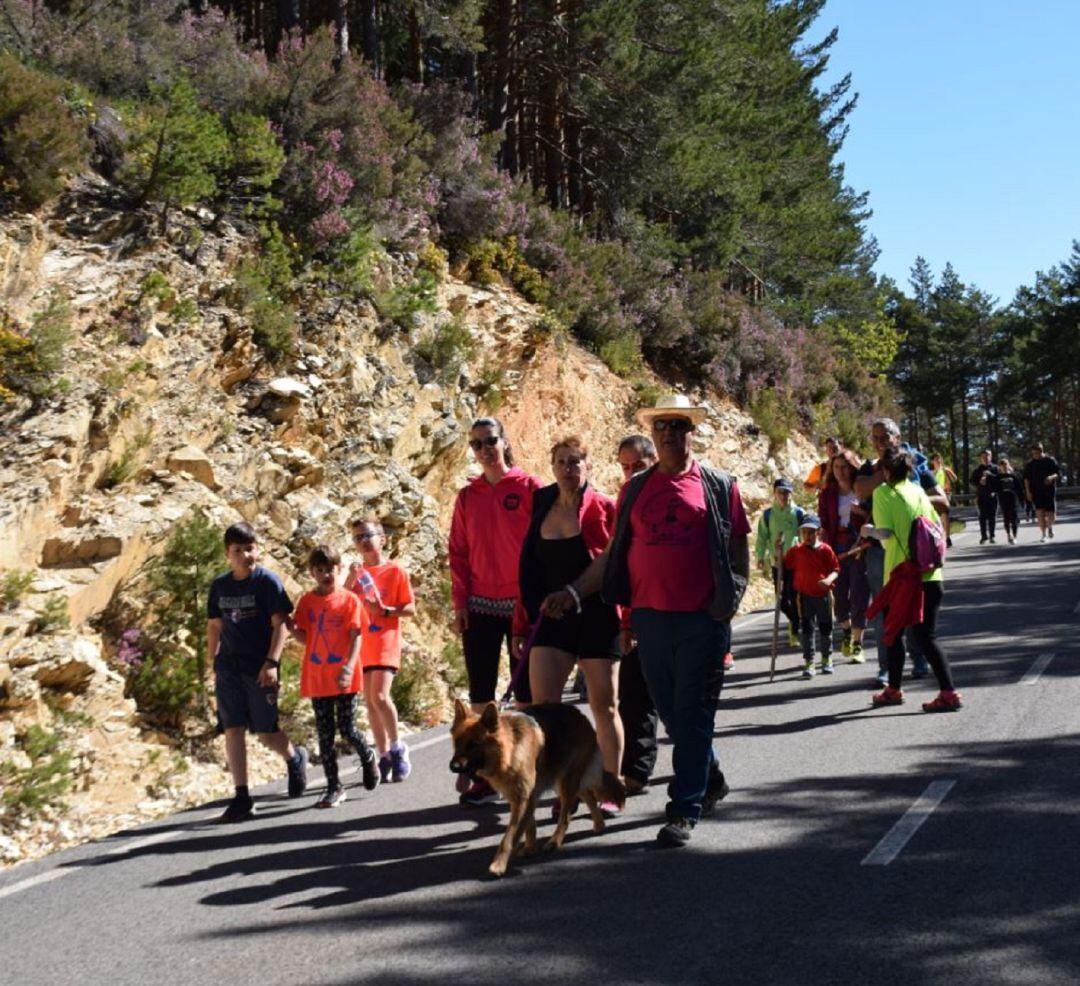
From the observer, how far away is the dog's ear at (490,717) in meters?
5.83

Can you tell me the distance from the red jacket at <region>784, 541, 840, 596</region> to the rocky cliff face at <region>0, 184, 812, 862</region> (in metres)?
3.86

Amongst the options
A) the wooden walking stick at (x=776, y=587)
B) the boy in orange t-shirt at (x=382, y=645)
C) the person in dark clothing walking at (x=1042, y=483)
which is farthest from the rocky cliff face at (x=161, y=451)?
the person in dark clothing walking at (x=1042, y=483)

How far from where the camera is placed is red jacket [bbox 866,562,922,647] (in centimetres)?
982

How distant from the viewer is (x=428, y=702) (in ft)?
38.2

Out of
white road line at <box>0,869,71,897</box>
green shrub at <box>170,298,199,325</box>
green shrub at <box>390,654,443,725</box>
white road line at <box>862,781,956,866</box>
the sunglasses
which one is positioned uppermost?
green shrub at <box>170,298,199,325</box>

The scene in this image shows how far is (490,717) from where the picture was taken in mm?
5875

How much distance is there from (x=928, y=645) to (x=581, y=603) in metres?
3.91

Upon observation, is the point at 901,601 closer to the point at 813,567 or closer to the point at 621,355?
the point at 813,567

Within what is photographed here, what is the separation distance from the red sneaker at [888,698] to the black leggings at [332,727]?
4222 millimetres

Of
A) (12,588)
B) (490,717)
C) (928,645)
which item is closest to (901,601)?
(928,645)

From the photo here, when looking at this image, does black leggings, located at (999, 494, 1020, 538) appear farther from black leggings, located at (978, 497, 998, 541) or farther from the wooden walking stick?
the wooden walking stick

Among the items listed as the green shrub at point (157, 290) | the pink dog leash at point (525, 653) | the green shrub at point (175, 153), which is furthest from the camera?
the green shrub at point (175, 153)

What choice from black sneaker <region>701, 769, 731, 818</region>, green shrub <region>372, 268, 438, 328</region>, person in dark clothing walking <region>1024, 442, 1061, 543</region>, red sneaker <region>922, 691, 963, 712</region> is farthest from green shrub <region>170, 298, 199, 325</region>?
person in dark clothing walking <region>1024, 442, 1061, 543</region>

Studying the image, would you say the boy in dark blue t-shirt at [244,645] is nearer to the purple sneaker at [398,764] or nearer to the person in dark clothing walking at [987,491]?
the purple sneaker at [398,764]
